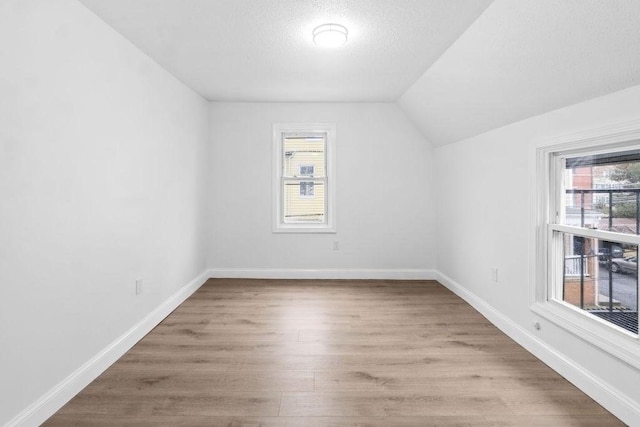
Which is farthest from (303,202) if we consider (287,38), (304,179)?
(287,38)

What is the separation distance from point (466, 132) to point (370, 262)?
2.05 meters

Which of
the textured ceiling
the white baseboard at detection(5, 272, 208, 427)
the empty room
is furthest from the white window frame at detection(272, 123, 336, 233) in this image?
the white baseboard at detection(5, 272, 208, 427)

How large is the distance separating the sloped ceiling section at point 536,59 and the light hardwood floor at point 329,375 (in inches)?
70.4

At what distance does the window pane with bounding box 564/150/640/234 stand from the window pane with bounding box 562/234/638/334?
13 centimetres

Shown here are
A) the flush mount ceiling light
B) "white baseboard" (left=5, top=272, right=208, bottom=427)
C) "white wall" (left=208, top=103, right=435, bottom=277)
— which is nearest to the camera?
"white baseboard" (left=5, top=272, right=208, bottom=427)

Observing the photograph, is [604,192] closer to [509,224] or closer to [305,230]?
[509,224]

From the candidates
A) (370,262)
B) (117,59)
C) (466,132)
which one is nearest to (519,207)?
(466,132)

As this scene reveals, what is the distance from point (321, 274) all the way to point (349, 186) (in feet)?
4.07

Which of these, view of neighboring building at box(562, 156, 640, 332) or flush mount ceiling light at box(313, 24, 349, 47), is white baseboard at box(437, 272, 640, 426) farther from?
flush mount ceiling light at box(313, 24, 349, 47)

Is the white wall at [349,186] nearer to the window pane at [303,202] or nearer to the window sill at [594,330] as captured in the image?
the window pane at [303,202]

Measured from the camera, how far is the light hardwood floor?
1.91 metres

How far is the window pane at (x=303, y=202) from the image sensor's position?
490 centimetres

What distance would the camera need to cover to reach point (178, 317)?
338 cm

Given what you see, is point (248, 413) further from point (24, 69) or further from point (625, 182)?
point (625, 182)
